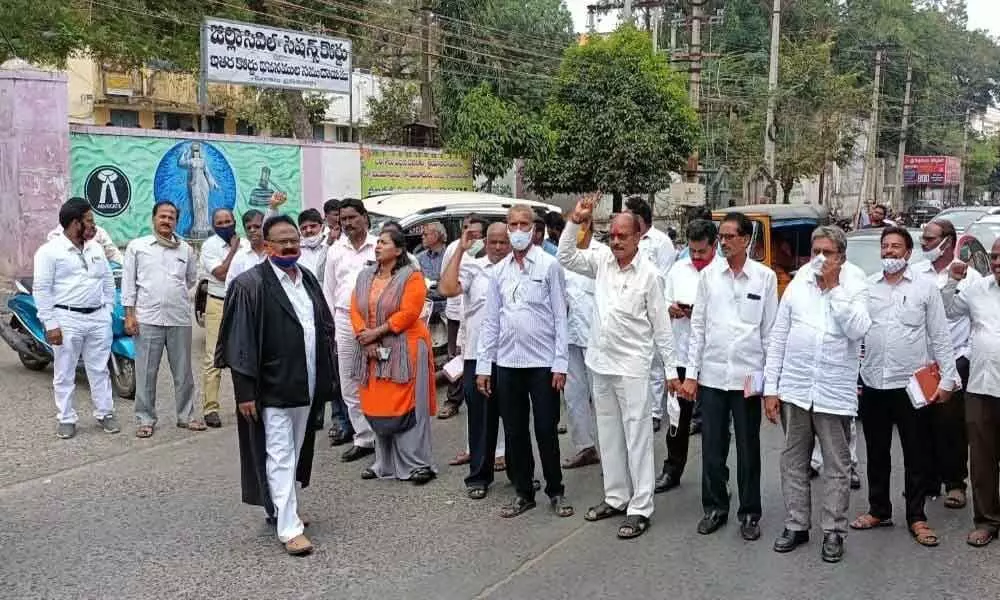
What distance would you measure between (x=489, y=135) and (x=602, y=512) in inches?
767

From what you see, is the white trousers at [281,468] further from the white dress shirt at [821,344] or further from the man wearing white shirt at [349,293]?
the white dress shirt at [821,344]

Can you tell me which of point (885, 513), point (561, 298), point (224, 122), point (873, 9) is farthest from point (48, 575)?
point (873, 9)

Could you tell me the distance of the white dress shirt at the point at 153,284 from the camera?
7.46m

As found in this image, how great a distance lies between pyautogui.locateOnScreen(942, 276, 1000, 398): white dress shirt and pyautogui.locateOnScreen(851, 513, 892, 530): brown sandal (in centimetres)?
95

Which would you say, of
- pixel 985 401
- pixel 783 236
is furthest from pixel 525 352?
pixel 783 236

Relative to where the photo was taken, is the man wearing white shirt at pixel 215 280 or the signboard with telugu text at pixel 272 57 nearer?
the man wearing white shirt at pixel 215 280

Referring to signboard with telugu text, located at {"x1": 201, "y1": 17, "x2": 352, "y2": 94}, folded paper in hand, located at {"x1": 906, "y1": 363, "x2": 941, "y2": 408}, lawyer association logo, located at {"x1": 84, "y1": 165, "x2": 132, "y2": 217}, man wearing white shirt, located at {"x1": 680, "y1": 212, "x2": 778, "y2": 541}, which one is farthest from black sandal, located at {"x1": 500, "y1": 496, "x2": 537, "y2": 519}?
signboard with telugu text, located at {"x1": 201, "y1": 17, "x2": 352, "y2": 94}

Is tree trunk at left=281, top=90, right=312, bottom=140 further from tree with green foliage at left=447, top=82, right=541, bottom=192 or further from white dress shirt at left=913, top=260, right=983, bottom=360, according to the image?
white dress shirt at left=913, top=260, right=983, bottom=360

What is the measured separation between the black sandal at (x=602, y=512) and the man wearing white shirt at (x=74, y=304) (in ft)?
13.7

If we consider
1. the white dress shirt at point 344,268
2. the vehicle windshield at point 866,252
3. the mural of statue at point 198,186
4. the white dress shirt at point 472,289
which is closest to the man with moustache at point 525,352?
the white dress shirt at point 472,289

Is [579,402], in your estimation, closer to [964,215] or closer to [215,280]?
[215,280]

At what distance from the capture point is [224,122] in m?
34.6

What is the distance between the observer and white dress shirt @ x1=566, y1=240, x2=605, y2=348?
7156 millimetres

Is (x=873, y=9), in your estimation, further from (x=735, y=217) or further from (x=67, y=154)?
(x=735, y=217)
